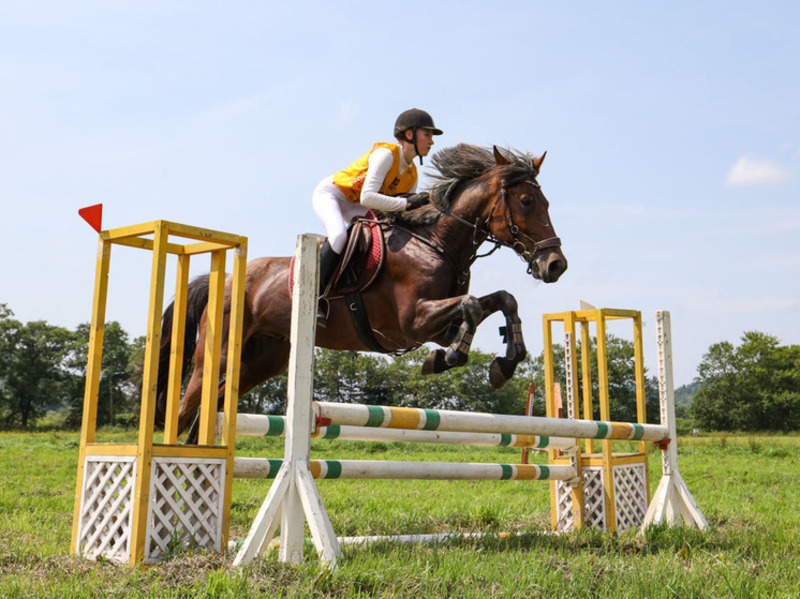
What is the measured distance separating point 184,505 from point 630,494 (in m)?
2.81

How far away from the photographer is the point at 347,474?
128 inches

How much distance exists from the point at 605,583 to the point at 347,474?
1141mm

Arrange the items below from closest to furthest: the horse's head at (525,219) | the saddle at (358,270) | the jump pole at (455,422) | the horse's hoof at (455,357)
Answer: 1. the jump pole at (455,422)
2. the horse's hoof at (455,357)
3. the horse's head at (525,219)
4. the saddle at (358,270)

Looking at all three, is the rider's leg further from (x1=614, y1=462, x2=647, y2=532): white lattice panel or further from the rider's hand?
(x1=614, y1=462, x2=647, y2=532): white lattice panel

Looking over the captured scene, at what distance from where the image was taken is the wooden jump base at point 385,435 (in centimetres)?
320

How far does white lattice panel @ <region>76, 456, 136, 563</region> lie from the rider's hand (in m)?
2.06

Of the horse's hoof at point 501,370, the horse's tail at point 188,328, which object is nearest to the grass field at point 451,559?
the horse's hoof at point 501,370

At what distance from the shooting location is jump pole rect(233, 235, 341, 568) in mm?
2717

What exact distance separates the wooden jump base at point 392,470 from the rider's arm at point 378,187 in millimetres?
1363

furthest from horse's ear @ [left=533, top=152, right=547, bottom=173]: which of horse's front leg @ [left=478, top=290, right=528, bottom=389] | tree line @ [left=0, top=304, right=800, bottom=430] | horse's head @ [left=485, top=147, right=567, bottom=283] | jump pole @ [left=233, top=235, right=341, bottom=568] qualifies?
tree line @ [left=0, top=304, right=800, bottom=430]

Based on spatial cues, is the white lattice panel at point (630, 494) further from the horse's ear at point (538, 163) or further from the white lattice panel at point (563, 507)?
the horse's ear at point (538, 163)

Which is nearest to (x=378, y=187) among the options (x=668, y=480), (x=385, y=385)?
(x=668, y=480)

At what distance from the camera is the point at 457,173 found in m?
4.44

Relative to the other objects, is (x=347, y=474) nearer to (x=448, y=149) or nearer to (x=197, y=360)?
(x=197, y=360)
